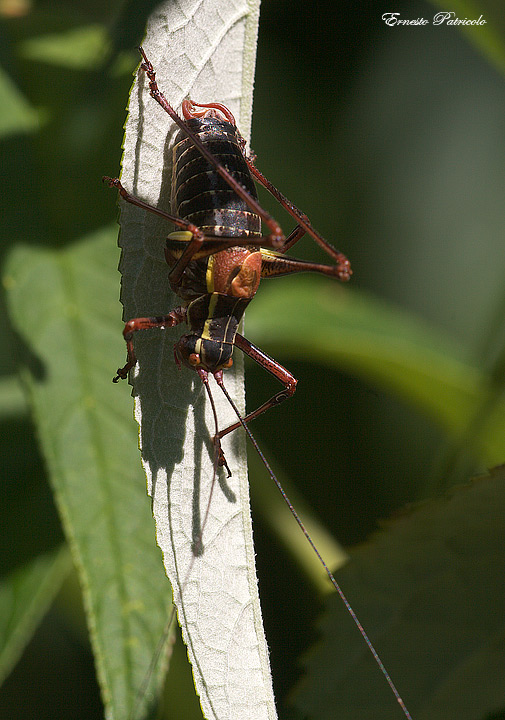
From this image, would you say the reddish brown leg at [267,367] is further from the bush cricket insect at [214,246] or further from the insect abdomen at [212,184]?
the insect abdomen at [212,184]

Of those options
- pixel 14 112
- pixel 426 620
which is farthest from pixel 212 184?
pixel 426 620

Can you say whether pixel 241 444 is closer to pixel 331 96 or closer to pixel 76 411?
pixel 76 411

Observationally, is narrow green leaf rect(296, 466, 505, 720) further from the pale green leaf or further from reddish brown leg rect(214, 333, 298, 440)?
the pale green leaf

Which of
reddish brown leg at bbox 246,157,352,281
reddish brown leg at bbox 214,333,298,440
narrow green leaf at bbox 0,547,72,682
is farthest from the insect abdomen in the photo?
narrow green leaf at bbox 0,547,72,682

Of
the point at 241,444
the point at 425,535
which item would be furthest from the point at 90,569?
the point at 425,535

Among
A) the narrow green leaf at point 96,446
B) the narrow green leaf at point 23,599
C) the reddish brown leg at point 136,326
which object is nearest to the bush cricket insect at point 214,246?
the reddish brown leg at point 136,326

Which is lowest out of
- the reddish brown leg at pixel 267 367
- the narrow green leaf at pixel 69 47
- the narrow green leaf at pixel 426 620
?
the narrow green leaf at pixel 426 620

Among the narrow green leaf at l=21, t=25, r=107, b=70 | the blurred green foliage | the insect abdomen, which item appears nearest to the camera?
the insect abdomen
